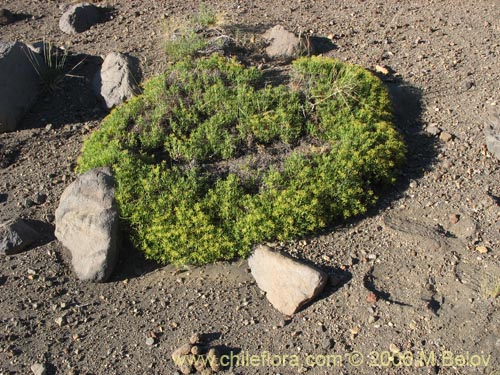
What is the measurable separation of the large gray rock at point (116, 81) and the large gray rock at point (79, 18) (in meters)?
1.28

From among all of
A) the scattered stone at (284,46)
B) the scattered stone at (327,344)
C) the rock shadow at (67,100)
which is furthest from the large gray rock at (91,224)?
the scattered stone at (284,46)

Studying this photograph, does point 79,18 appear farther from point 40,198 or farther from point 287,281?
point 287,281

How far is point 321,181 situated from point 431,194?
3.55ft

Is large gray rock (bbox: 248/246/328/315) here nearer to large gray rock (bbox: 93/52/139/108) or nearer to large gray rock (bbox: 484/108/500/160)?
large gray rock (bbox: 484/108/500/160)

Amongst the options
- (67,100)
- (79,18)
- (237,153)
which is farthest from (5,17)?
(237,153)

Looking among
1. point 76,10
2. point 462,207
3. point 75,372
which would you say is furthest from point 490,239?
point 76,10

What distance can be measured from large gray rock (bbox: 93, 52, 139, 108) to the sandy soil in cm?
19

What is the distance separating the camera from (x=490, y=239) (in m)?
5.56

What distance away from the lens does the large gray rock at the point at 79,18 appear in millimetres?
8391

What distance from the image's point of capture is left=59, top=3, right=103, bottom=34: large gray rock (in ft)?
27.5

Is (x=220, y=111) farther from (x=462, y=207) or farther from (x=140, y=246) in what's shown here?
(x=462, y=207)

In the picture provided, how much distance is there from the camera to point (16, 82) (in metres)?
7.18

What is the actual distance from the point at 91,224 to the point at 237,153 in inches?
62.1

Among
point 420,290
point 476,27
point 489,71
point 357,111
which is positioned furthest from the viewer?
point 476,27
